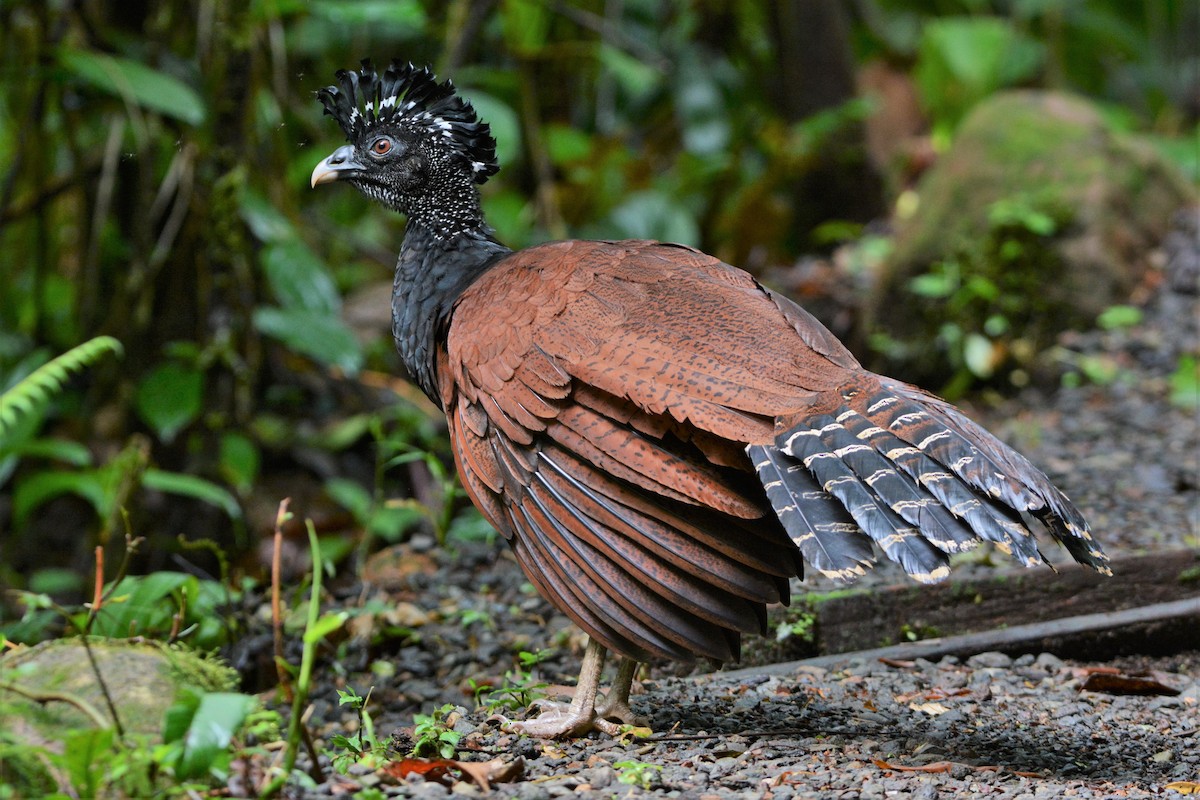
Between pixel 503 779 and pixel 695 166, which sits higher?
pixel 695 166

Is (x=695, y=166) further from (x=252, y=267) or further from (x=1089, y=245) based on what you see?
(x=252, y=267)

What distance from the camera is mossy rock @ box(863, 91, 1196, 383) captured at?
7.09m

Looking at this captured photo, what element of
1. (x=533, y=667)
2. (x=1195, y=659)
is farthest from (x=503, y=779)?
(x=1195, y=659)

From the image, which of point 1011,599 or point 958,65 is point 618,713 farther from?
point 958,65

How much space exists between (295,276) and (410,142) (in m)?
2.39

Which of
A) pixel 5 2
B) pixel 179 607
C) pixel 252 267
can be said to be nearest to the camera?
pixel 179 607

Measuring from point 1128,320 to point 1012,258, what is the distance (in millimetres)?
759

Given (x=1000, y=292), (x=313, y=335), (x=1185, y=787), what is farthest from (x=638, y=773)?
(x=1000, y=292)

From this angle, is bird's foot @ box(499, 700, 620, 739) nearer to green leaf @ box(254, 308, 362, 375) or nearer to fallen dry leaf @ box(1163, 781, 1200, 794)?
fallen dry leaf @ box(1163, 781, 1200, 794)

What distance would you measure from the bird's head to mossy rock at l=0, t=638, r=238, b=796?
1.95 metres

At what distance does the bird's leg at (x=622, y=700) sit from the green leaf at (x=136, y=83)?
3.45 meters

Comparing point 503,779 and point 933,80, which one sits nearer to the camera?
point 503,779

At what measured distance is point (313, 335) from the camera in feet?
19.7

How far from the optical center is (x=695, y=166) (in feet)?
30.3
